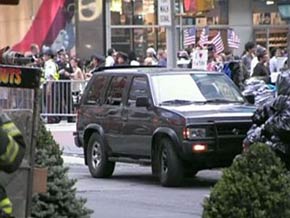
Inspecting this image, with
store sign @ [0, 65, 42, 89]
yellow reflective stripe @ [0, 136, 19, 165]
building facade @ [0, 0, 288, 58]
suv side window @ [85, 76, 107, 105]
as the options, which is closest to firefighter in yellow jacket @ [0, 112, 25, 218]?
yellow reflective stripe @ [0, 136, 19, 165]

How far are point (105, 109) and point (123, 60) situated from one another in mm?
12351

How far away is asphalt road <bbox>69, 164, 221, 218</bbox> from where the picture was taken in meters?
11.9

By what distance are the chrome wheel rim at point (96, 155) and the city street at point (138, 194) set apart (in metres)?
0.30

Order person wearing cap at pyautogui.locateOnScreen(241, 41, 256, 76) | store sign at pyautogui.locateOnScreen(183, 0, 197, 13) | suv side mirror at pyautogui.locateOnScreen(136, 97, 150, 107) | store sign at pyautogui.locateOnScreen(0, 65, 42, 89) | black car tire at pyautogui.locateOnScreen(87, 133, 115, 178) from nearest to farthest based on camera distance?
store sign at pyautogui.locateOnScreen(0, 65, 42, 89), suv side mirror at pyautogui.locateOnScreen(136, 97, 150, 107), black car tire at pyautogui.locateOnScreen(87, 133, 115, 178), store sign at pyautogui.locateOnScreen(183, 0, 197, 13), person wearing cap at pyautogui.locateOnScreen(241, 41, 256, 76)

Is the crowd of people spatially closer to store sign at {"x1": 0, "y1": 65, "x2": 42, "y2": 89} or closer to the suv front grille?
the suv front grille

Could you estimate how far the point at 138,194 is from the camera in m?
13.8

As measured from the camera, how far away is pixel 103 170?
16.1 metres

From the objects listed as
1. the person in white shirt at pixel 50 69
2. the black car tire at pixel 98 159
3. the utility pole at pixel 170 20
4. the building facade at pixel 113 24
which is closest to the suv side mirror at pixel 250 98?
the black car tire at pixel 98 159

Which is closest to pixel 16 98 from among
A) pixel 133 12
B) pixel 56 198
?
pixel 56 198

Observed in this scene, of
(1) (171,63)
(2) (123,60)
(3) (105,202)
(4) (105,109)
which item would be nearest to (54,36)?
(2) (123,60)

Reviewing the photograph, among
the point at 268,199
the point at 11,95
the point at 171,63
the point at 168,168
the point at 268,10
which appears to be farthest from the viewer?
the point at 268,10

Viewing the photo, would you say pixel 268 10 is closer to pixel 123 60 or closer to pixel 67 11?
pixel 67 11

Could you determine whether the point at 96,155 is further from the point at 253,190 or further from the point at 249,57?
the point at 253,190

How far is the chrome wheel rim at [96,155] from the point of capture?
16.2 meters
